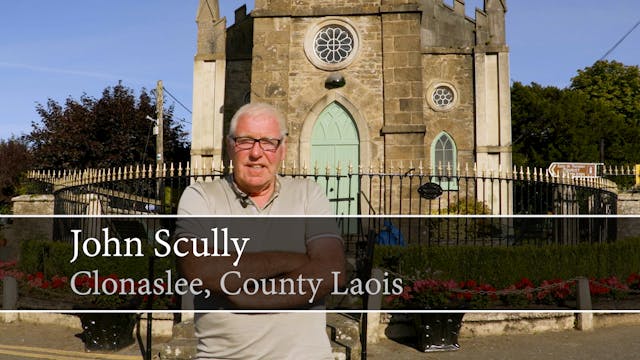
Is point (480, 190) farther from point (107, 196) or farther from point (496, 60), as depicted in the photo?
point (107, 196)

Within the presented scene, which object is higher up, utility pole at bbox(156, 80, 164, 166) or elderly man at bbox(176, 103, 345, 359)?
utility pole at bbox(156, 80, 164, 166)

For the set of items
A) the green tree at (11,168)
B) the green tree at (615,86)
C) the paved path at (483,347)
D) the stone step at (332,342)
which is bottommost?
the paved path at (483,347)

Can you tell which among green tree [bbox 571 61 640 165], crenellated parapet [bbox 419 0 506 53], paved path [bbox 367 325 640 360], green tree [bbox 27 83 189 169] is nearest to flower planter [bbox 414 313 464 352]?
paved path [bbox 367 325 640 360]

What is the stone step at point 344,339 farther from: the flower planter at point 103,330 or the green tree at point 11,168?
the green tree at point 11,168

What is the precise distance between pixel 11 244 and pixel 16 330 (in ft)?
15.4

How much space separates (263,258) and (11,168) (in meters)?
31.6

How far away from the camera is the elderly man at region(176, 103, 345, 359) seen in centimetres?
210

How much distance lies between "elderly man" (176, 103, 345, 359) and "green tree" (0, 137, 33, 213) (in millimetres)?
27102

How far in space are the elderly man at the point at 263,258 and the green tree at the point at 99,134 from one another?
25.1 m

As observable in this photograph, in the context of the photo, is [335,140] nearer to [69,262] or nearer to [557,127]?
[69,262]

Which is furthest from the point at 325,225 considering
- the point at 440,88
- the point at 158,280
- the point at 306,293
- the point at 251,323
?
the point at 440,88

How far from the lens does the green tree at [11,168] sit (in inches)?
1086

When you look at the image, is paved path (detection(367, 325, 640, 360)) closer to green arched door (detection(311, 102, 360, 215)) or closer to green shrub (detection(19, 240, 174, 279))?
green shrub (detection(19, 240, 174, 279))

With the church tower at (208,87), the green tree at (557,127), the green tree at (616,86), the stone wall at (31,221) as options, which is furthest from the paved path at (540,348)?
the green tree at (616,86)
